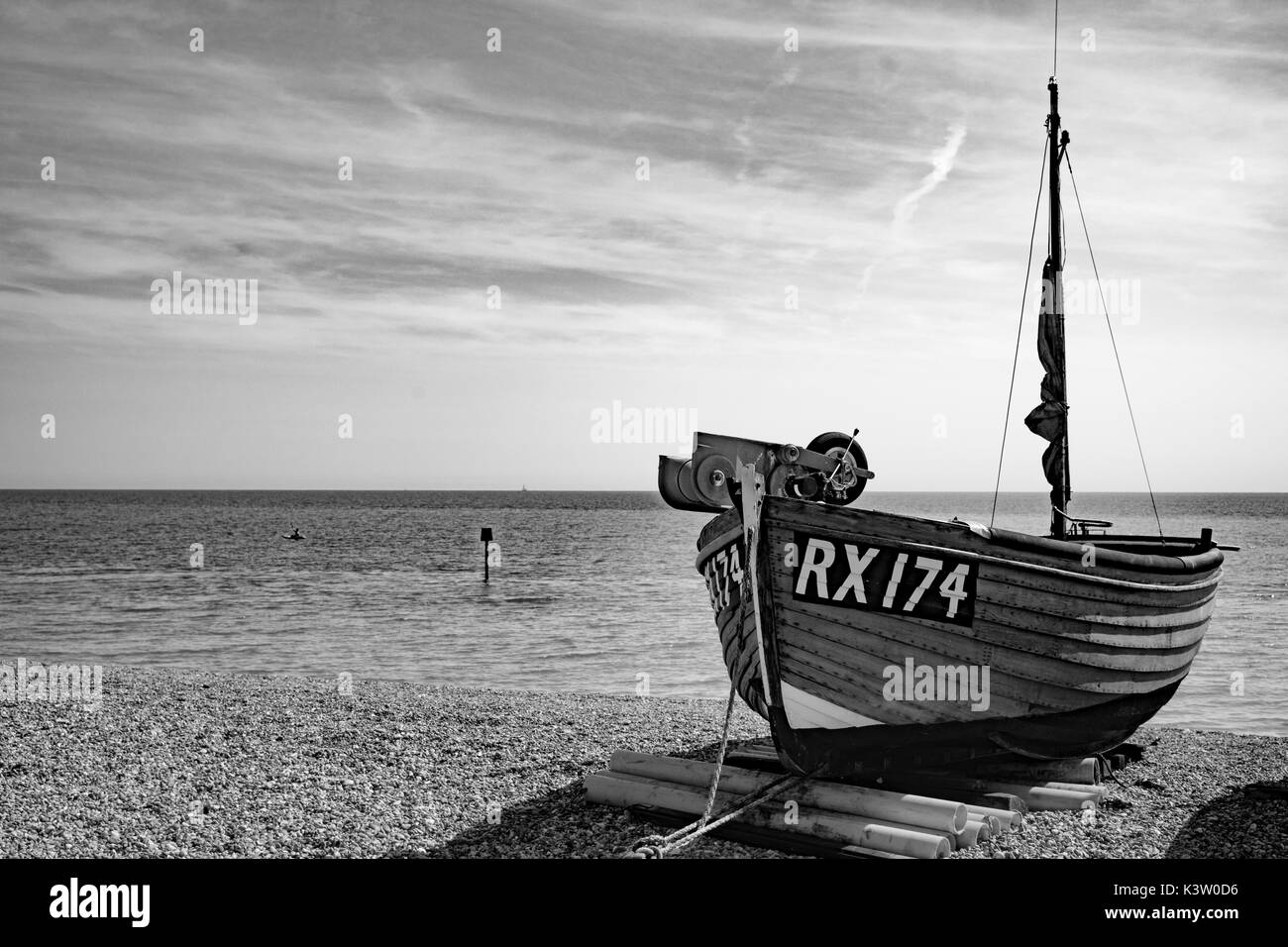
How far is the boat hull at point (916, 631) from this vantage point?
756cm

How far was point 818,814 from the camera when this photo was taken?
734 centimetres

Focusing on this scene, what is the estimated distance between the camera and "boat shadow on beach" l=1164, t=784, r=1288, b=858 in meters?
7.34

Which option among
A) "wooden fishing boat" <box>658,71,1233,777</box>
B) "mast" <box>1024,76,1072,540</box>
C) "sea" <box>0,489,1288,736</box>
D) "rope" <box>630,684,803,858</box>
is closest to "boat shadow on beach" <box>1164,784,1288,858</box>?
"wooden fishing boat" <box>658,71,1233,777</box>

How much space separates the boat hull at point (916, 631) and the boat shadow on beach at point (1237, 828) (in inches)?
46.9

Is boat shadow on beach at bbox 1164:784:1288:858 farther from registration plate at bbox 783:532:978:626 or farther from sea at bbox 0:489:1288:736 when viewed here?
sea at bbox 0:489:1288:736

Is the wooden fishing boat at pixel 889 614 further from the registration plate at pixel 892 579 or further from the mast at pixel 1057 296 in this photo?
the mast at pixel 1057 296

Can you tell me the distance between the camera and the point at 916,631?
7598mm

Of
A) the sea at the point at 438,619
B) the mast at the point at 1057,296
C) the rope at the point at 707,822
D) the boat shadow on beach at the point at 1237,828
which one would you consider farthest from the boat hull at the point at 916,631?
the sea at the point at 438,619

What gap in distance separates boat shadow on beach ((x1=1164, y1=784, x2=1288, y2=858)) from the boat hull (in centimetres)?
119

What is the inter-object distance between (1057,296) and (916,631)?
5769mm

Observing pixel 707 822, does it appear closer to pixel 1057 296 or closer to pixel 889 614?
pixel 889 614

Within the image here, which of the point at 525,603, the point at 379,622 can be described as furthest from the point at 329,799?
the point at 525,603

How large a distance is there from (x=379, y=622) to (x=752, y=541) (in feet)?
65.1
